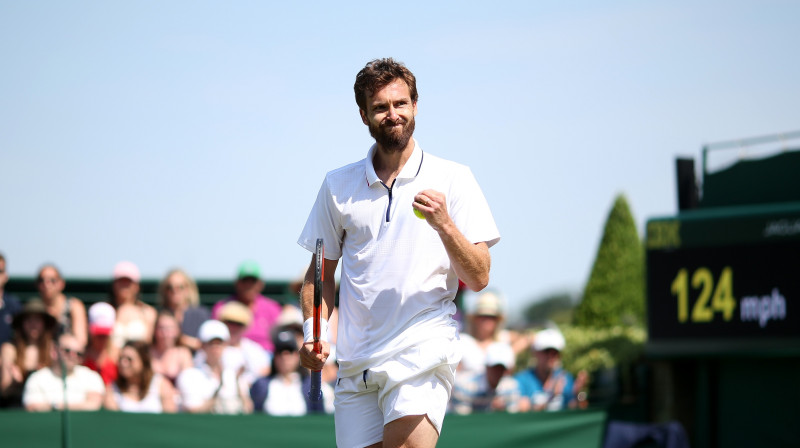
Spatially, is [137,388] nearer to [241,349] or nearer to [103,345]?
[103,345]

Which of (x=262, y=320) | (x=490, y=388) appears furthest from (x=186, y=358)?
(x=490, y=388)

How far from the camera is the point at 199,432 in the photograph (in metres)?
9.06

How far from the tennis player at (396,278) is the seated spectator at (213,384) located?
14.5ft

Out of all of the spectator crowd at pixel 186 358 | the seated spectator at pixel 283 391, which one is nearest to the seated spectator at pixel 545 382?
the spectator crowd at pixel 186 358

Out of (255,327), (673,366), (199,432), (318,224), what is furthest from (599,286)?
(318,224)

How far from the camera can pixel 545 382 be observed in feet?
35.0

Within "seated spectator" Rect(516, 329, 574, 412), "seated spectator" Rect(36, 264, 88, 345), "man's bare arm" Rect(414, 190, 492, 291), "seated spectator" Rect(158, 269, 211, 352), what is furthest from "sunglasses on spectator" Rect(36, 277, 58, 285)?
"man's bare arm" Rect(414, 190, 492, 291)

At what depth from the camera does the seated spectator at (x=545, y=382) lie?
1044 cm

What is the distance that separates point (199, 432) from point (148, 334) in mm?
1175

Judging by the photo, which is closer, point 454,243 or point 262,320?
point 454,243

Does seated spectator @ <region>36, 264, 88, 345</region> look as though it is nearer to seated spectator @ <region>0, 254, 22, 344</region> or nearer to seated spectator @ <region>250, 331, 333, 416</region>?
seated spectator @ <region>0, 254, 22, 344</region>

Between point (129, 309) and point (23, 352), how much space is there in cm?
132

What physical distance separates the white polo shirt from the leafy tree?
16876mm

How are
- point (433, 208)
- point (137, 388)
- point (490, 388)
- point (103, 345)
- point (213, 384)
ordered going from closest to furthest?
point (433, 208) < point (137, 388) < point (213, 384) < point (103, 345) < point (490, 388)
